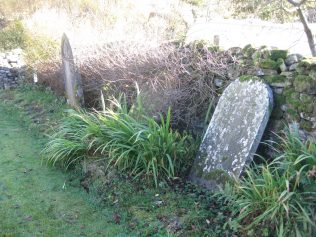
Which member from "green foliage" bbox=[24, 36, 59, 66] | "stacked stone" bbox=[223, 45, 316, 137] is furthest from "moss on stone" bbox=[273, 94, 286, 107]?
"green foliage" bbox=[24, 36, 59, 66]

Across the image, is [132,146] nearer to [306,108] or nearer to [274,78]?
[274,78]

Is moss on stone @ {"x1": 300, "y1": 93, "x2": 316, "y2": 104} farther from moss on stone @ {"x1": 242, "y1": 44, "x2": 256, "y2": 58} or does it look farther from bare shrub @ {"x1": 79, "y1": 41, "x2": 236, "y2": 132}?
bare shrub @ {"x1": 79, "y1": 41, "x2": 236, "y2": 132}

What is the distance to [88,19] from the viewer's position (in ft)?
41.8

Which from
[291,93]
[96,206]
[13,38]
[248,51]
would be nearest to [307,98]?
[291,93]

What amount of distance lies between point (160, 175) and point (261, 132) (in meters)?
1.48

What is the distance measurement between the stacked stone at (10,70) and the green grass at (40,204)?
466 centimetres

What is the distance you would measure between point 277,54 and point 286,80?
0.40 metres

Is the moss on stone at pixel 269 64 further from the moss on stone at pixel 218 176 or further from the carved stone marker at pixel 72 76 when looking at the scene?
the carved stone marker at pixel 72 76

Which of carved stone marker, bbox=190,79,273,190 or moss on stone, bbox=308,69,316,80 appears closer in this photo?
moss on stone, bbox=308,69,316,80

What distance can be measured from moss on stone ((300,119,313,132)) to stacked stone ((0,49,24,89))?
889cm

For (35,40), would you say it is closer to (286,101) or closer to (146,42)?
Result: (146,42)

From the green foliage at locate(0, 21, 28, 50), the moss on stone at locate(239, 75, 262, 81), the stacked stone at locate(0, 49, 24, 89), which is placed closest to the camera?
the moss on stone at locate(239, 75, 262, 81)

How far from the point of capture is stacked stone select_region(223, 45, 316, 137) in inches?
157

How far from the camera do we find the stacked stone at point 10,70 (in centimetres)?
1062
